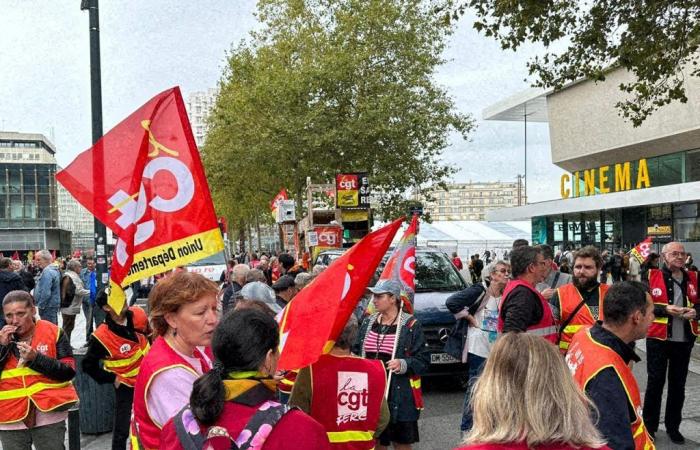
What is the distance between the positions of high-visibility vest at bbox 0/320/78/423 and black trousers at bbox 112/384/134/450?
105 cm

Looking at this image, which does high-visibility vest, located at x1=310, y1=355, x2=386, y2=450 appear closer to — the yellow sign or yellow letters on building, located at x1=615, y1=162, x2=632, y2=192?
the yellow sign

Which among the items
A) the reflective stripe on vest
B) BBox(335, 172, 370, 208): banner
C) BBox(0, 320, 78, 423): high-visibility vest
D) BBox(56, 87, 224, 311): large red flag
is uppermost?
BBox(335, 172, 370, 208): banner

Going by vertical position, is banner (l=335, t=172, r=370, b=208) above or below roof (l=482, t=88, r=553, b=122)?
below

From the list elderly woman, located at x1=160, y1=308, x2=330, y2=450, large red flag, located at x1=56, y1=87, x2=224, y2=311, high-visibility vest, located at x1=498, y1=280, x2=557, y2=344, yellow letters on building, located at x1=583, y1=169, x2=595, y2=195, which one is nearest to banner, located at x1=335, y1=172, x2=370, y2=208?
high-visibility vest, located at x1=498, y1=280, x2=557, y2=344

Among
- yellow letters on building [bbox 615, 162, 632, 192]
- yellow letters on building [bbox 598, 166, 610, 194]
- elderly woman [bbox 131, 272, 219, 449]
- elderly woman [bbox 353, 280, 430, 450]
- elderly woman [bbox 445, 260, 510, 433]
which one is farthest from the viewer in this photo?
yellow letters on building [bbox 598, 166, 610, 194]

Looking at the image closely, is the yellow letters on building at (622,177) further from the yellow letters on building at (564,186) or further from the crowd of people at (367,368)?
the crowd of people at (367,368)

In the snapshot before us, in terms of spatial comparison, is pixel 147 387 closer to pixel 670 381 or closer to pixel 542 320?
pixel 542 320

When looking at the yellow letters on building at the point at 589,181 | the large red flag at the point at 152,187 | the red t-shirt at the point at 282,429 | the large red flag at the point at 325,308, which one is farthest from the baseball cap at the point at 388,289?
the yellow letters on building at the point at 589,181

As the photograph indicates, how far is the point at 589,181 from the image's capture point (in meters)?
40.6

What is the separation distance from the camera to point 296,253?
24906 millimetres

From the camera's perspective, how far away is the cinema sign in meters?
35.5

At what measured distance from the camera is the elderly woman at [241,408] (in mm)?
2297

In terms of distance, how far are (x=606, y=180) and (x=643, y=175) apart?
11.7 feet

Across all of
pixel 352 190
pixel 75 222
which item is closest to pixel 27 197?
pixel 75 222
